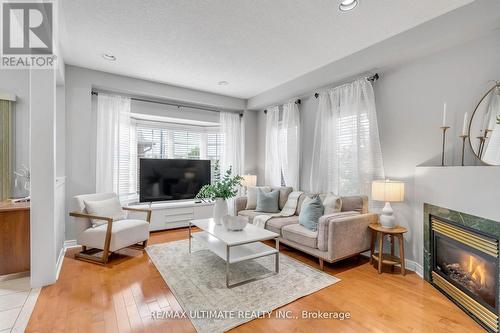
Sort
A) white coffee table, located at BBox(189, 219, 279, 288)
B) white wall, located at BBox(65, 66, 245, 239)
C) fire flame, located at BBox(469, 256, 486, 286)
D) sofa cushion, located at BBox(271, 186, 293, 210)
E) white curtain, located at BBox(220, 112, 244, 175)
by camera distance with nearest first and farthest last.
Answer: fire flame, located at BBox(469, 256, 486, 286), white coffee table, located at BBox(189, 219, 279, 288), white wall, located at BBox(65, 66, 245, 239), sofa cushion, located at BBox(271, 186, 293, 210), white curtain, located at BBox(220, 112, 244, 175)

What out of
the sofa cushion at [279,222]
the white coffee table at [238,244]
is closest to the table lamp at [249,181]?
the sofa cushion at [279,222]

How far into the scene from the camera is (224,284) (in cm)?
241

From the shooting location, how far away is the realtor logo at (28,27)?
2160 mm

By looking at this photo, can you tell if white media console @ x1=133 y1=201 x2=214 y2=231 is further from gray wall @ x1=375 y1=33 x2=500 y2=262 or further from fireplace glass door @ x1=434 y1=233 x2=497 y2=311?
fireplace glass door @ x1=434 y1=233 x2=497 y2=311

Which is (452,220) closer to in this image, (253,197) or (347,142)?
(347,142)

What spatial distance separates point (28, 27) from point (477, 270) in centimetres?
482

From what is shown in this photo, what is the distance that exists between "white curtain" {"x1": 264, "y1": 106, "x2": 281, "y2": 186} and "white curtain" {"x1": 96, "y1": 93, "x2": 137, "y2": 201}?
2664 mm

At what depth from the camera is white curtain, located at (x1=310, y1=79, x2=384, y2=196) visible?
3127mm

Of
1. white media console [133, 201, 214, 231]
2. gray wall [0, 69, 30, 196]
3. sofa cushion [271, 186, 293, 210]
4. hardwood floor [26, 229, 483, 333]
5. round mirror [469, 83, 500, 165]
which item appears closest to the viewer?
hardwood floor [26, 229, 483, 333]

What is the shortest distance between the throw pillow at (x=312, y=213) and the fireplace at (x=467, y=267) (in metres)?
1.20

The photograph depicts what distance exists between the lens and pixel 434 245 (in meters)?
2.48

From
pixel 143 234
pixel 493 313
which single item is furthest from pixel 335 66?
pixel 143 234

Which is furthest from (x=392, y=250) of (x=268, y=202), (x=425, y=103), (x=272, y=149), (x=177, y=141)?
(x=177, y=141)

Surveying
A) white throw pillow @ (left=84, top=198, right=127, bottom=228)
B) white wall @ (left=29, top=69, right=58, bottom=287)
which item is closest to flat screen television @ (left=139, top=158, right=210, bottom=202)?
white throw pillow @ (left=84, top=198, right=127, bottom=228)
